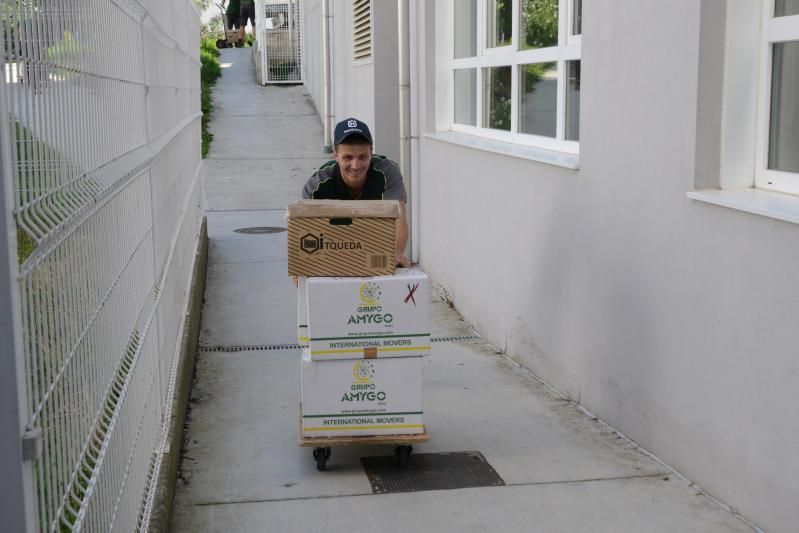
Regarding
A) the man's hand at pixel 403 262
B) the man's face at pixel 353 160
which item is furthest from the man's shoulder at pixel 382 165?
the man's hand at pixel 403 262

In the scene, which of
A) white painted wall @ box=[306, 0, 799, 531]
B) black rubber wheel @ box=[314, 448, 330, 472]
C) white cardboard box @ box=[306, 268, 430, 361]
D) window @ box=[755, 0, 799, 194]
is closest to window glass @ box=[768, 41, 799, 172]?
window @ box=[755, 0, 799, 194]

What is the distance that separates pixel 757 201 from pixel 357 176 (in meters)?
2.00

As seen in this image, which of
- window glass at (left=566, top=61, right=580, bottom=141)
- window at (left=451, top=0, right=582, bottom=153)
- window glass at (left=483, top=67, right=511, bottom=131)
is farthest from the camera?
window glass at (left=483, top=67, right=511, bottom=131)

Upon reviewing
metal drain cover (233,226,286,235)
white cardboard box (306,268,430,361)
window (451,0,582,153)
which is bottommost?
metal drain cover (233,226,286,235)

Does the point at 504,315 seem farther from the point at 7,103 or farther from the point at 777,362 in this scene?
the point at 7,103

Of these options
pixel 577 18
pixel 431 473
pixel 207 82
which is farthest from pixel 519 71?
pixel 207 82

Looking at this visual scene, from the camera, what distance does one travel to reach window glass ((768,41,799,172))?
397 centimetres

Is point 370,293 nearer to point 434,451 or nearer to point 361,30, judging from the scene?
point 434,451

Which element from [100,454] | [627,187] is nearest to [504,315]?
[627,187]

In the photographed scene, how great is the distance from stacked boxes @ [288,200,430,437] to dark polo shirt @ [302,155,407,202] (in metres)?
0.52

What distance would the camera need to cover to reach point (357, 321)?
4.66 m

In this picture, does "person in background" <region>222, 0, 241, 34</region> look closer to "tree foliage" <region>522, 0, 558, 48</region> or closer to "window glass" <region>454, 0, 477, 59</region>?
"window glass" <region>454, 0, 477, 59</region>

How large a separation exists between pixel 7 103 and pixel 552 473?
135 inches

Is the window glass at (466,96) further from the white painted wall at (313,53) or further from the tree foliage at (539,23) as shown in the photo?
the white painted wall at (313,53)
